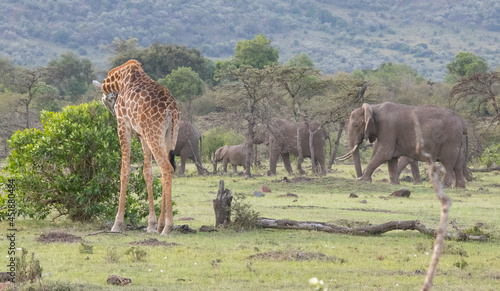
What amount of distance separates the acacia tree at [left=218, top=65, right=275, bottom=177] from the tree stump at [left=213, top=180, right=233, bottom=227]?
14.5 meters

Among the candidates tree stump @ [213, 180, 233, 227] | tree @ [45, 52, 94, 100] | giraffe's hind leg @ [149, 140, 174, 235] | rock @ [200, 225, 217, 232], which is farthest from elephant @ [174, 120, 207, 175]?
tree @ [45, 52, 94, 100]

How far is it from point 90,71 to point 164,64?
44.3 feet

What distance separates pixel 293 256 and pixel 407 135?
1566 centimetres

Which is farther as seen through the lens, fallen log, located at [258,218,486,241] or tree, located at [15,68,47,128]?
tree, located at [15,68,47,128]

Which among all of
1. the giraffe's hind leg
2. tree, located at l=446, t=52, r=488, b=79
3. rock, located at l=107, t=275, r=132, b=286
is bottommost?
rock, located at l=107, t=275, r=132, b=286

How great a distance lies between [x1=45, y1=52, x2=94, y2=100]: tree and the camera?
68125mm

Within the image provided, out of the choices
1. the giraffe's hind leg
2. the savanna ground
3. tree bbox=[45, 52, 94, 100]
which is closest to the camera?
the savanna ground

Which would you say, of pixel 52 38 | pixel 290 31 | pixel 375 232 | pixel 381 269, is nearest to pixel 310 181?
pixel 375 232

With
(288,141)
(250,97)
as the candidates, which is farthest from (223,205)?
(288,141)

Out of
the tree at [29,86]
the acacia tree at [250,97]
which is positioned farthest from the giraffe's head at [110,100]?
the tree at [29,86]

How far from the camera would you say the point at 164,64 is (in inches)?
2511

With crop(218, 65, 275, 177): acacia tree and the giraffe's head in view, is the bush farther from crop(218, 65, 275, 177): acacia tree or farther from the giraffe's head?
crop(218, 65, 275, 177): acacia tree

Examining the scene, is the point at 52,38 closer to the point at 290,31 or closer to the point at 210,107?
the point at 290,31

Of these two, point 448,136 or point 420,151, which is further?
point 448,136
